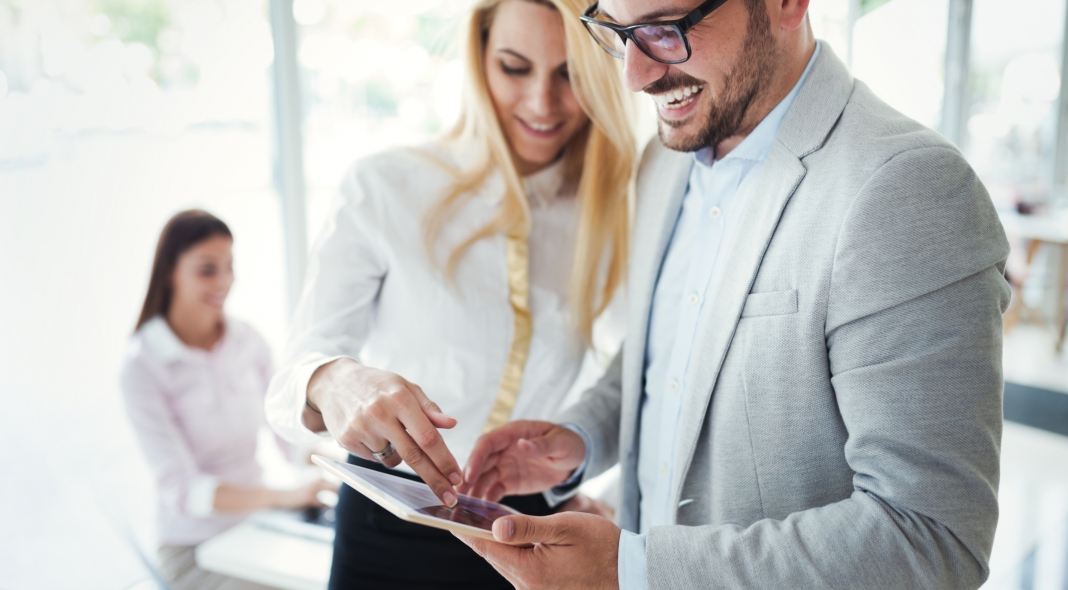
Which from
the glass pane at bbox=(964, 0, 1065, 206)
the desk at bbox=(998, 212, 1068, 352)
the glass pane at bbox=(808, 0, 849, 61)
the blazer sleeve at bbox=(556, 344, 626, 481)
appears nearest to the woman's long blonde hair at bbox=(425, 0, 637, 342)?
the blazer sleeve at bbox=(556, 344, 626, 481)

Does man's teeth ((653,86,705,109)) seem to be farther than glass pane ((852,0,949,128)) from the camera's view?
No

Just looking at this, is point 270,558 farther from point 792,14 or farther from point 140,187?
point 792,14

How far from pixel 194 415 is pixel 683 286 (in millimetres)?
2099

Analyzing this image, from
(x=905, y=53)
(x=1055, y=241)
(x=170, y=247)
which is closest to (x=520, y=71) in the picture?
(x=170, y=247)

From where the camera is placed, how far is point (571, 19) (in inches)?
57.7

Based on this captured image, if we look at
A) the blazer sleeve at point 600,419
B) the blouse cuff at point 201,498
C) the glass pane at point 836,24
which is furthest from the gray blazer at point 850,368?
the glass pane at point 836,24

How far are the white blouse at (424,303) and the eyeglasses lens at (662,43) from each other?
550mm

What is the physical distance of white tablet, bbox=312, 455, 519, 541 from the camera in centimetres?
92

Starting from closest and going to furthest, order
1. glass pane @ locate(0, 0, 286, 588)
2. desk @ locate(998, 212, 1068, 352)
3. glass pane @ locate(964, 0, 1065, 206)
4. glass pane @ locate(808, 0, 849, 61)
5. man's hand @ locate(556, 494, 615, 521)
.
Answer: man's hand @ locate(556, 494, 615, 521), glass pane @ locate(0, 0, 286, 588), glass pane @ locate(808, 0, 849, 61), desk @ locate(998, 212, 1068, 352), glass pane @ locate(964, 0, 1065, 206)

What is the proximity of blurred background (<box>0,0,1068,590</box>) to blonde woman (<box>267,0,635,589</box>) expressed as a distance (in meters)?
0.24

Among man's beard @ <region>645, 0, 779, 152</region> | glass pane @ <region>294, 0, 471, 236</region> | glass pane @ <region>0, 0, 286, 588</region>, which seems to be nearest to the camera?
man's beard @ <region>645, 0, 779, 152</region>

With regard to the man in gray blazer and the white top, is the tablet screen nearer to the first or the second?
the man in gray blazer

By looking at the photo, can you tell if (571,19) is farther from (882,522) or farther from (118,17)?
(118,17)

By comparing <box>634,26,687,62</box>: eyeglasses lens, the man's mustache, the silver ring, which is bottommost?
the silver ring
